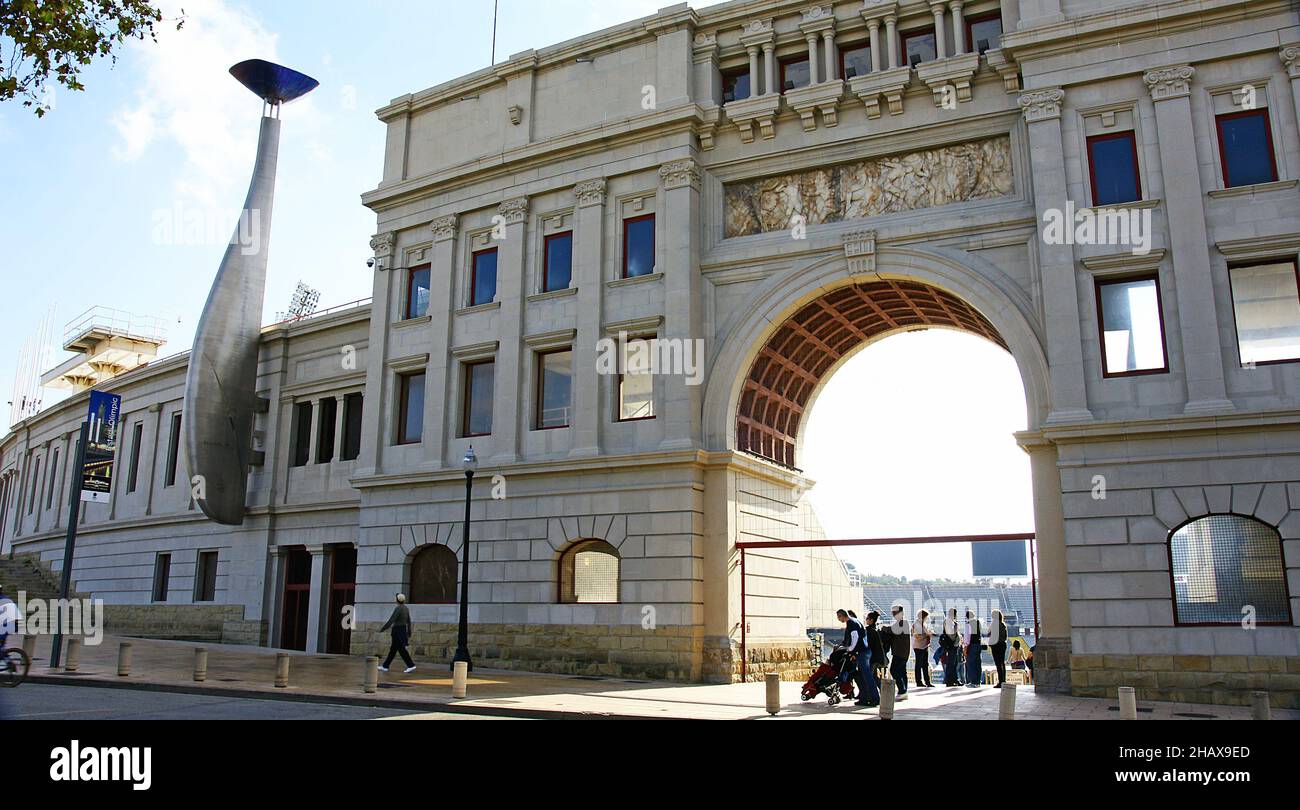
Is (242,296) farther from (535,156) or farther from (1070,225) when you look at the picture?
(1070,225)

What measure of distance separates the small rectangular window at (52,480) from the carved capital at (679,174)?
4427 centimetres

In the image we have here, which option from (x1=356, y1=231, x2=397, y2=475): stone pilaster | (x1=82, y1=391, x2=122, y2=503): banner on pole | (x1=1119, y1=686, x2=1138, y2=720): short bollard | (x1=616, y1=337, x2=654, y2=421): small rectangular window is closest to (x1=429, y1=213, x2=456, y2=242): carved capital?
(x1=356, y1=231, x2=397, y2=475): stone pilaster

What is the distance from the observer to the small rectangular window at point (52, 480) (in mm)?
54844

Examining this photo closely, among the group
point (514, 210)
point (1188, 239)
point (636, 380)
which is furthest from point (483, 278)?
point (1188, 239)

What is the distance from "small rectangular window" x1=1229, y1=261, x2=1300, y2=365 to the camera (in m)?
20.1

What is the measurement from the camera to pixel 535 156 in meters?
29.4

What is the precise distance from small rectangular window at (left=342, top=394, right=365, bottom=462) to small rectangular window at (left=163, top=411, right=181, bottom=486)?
1159 cm

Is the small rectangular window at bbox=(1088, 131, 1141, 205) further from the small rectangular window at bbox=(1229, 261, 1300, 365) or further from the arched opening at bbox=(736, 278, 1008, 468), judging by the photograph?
the arched opening at bbox=(736, 278, 1008, 468)

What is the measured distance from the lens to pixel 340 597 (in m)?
34.8

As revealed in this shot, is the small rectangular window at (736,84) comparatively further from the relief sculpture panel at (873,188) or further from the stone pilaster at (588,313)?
the stone pilaster at (588,313)

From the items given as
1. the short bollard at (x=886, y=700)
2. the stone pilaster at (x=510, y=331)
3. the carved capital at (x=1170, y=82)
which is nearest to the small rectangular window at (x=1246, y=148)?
the carved capital at (x=1170, y=82)
